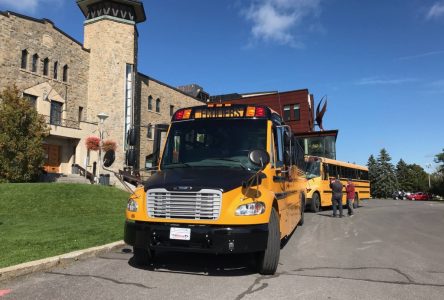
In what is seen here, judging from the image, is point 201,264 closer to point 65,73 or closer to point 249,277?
point 249,277

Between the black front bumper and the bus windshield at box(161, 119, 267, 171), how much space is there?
133cm

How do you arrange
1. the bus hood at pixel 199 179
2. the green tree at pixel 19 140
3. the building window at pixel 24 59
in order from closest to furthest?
1. the bus hood at pixel 199 179
2. the green tree at pixel 19 140
3. the building window at pixel 24 59

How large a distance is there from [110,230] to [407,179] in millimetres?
111883

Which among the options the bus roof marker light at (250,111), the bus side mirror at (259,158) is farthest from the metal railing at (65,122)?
the bus side mirror at (259,158)

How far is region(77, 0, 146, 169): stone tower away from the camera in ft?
116

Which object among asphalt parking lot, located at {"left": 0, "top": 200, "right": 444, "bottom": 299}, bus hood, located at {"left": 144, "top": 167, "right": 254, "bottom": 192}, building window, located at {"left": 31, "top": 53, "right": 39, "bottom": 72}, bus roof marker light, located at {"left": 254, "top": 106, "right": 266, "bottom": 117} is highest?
building window, located at {"left": 31, "top": 53, "right": 39, "bottom": 72}

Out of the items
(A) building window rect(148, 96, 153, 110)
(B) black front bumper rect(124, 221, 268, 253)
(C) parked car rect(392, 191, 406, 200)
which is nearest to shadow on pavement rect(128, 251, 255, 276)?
(B) black front bumper rect(124, 221, 268, 253)

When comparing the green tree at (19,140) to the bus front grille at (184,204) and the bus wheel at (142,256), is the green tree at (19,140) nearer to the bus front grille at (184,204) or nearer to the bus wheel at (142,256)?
the bus wheel at (142,256)

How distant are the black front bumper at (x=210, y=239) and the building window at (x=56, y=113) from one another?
30.1 meters

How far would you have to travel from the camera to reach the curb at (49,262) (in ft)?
19.3

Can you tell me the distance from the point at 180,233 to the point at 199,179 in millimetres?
860

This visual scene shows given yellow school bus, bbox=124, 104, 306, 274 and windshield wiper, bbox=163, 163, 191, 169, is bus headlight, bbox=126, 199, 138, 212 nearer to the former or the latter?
yellow school bus, bbox=124, 104, 306, 274

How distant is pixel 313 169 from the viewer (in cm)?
1975

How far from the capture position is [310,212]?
→ 771 inches
